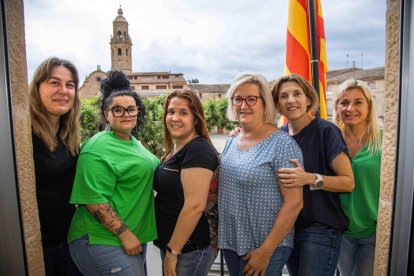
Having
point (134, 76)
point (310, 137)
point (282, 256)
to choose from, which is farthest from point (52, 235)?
point (134, 76)

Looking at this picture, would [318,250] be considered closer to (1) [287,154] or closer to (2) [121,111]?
(1) [287,154]

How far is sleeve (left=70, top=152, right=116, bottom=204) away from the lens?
148cm

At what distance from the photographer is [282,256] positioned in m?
1.50

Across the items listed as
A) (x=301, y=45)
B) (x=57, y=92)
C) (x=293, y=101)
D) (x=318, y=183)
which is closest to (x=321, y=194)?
(x=318, y=183)

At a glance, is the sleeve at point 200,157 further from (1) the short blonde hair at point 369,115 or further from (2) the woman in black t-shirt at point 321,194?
(1) the short blonde hair at point 369,115

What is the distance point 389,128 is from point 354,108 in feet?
3.23

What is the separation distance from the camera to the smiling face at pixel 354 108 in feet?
5.90

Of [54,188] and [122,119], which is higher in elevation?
[122,119]

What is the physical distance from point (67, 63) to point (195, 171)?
0.96 m

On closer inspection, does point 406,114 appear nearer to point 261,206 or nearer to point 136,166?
point 261,206

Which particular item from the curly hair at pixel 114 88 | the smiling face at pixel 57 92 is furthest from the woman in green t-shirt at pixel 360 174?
the smiling face at pixel 57 92

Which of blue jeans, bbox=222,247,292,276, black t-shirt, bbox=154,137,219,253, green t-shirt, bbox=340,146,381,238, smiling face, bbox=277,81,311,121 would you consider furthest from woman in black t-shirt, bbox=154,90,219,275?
green t-shirt, bbox=340,146,381,238

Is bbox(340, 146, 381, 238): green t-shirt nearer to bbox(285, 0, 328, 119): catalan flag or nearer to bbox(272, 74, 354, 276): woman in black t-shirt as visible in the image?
bbox(272, 74, 354, 276): woman in black t-shirt

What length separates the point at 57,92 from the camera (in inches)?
63.0
